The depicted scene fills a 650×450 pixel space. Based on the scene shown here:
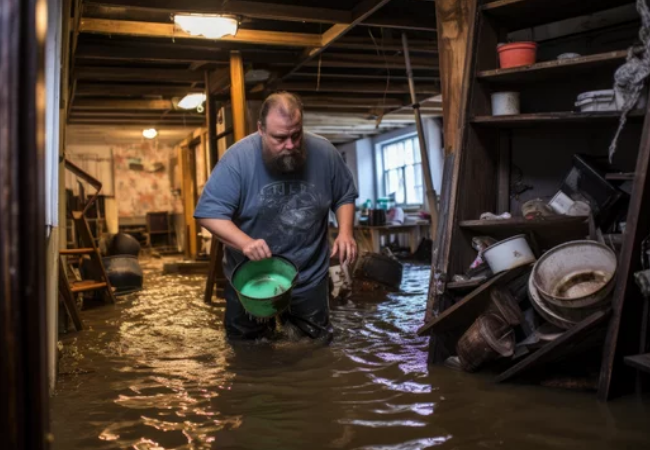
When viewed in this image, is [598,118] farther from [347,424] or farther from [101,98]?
[101,98]

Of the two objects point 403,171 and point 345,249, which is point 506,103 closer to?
point 345,249

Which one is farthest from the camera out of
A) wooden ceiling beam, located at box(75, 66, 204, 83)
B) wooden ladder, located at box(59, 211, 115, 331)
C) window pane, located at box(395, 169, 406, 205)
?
window pane, located at box(395, 169, 406, 205)

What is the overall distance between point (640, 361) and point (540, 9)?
2140 mm

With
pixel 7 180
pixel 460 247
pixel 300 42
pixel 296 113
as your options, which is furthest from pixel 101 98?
pixel 7 180

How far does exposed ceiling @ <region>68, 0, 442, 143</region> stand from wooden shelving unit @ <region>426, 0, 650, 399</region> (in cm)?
214

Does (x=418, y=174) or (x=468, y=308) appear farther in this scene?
(x=418, y=174)

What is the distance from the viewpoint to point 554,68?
3455 mm

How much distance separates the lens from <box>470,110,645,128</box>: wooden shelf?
3248 millimetres

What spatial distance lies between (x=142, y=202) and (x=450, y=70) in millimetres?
14204

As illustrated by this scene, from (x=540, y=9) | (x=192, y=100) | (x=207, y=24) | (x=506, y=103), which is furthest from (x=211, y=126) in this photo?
(x=540, y=9)

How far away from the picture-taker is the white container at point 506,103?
3.78 m

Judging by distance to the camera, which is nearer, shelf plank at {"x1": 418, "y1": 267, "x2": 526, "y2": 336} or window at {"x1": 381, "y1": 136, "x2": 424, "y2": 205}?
shelf plank at {"x1": 418, "y1": 267, "x2": 526, "y2": 336}

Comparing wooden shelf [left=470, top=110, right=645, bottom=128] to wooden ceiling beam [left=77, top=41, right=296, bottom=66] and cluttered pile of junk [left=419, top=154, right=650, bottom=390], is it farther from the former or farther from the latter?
wooden ceiling beam [left=77, top=41, right=296, bottom=66]

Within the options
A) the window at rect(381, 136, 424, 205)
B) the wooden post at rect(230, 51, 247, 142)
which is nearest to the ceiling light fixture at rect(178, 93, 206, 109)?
the wooden post at rect(230, 51, 247, 142)
